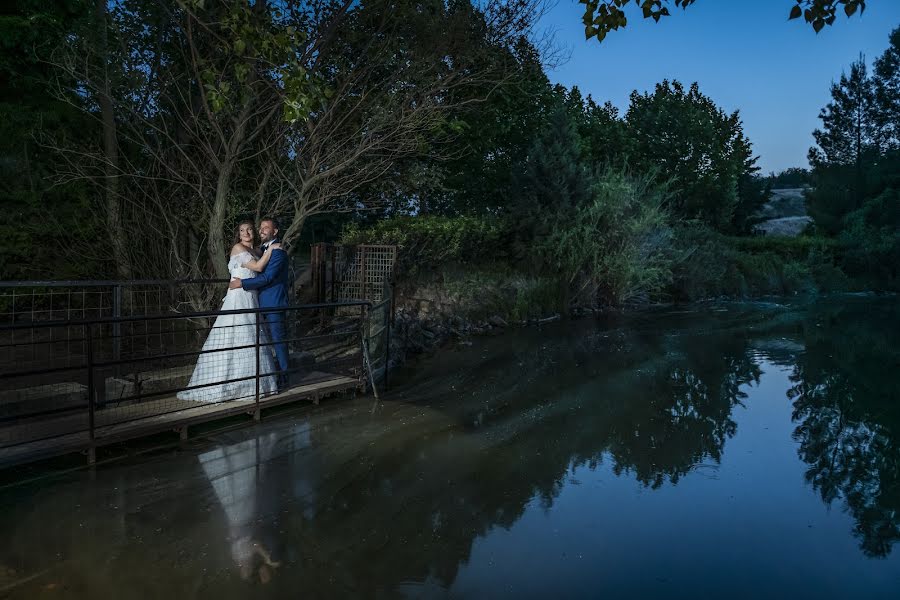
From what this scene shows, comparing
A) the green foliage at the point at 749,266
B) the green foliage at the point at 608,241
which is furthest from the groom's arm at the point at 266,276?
the green foliage at the point at 749,266

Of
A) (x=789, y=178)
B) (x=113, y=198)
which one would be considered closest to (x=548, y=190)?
(x=113, y=198)

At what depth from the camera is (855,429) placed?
789 centimetres

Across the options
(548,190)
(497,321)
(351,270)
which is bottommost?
(497,321)

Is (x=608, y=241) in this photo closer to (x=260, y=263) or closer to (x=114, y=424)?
(x=260, y=263)

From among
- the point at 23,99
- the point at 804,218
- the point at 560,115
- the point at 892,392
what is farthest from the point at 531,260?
the point at 804,218

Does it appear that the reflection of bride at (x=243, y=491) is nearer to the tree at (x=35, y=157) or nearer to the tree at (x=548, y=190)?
the tree at (x=35, y=157)

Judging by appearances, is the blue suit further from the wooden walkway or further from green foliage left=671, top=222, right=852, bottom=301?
green foliage left=671, top=222, right=852, bottom=301

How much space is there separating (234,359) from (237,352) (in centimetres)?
11

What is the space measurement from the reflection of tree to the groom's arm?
6.24 metres

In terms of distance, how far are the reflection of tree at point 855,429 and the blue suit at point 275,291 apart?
5940mm

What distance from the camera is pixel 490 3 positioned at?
13531 mm

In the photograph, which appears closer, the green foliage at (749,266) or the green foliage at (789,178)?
the green foliage at (749,266)

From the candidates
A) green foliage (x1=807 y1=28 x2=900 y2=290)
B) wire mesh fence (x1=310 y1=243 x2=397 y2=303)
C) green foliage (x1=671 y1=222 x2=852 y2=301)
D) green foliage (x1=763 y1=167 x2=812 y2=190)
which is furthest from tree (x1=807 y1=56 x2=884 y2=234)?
wire mesh fence (x1=310 y1=243 x2=397 y2=303)

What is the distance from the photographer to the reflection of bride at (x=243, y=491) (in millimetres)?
4164
